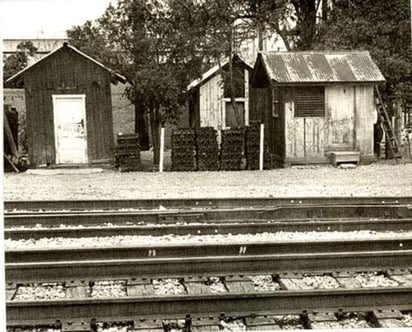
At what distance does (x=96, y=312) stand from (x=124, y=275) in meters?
0.94

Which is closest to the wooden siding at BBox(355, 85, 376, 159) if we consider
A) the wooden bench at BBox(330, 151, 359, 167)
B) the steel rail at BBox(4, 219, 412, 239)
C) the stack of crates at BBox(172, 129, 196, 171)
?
the wooden bench at BBox(330, 151, 359, 167)

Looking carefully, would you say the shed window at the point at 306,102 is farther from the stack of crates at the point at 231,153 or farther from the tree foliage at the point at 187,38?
the tree foliage at the point at 187,38

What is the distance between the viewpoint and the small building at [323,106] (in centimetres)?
1653

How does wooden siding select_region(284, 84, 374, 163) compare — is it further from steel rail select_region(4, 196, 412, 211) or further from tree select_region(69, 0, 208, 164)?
steel rail select_region(4, 196, 412, 211)

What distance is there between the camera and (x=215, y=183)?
13.2m

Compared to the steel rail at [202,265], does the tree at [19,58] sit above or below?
above

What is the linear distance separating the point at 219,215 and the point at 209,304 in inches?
141

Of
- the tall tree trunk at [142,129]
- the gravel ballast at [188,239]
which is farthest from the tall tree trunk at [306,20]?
the gravel ballast at [188,239]

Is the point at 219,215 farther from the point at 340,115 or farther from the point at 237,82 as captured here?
the point at 237,82

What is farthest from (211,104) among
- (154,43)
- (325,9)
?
(325,9)

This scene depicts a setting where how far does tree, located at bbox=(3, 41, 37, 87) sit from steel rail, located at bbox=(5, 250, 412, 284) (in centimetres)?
1588

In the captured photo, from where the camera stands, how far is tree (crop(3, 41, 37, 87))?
21.3m

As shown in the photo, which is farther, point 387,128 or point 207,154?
point 387,128

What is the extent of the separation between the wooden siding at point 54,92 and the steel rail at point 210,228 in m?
9.24
